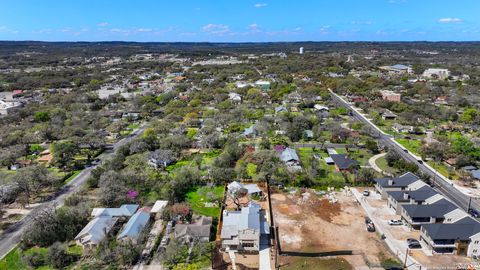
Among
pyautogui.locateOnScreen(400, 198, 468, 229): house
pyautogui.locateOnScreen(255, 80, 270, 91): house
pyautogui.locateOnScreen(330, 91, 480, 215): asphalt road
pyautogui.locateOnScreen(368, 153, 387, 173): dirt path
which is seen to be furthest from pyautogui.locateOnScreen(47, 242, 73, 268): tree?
pyautogui.locateOnScreen(255, 80, 270, 91): house

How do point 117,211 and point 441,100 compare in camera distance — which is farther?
point 441,100

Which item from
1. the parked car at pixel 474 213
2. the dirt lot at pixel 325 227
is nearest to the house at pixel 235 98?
the dirt lot at pixel 325 227

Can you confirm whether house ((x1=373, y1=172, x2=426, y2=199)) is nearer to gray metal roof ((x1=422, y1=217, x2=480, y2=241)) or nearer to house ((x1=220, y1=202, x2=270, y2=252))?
gray metal roof ((x1=422, y1=217, x2=480, y2=241))

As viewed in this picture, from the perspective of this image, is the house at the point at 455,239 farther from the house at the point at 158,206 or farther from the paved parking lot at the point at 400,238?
the house at the point at 158,206

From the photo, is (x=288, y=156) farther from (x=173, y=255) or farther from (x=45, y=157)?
(x=45, y=157)

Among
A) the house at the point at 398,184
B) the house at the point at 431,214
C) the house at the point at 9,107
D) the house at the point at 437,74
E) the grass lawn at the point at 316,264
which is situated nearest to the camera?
the grass lawn at the point at 316,264

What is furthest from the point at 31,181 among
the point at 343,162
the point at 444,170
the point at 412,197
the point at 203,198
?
the point at 444,170
